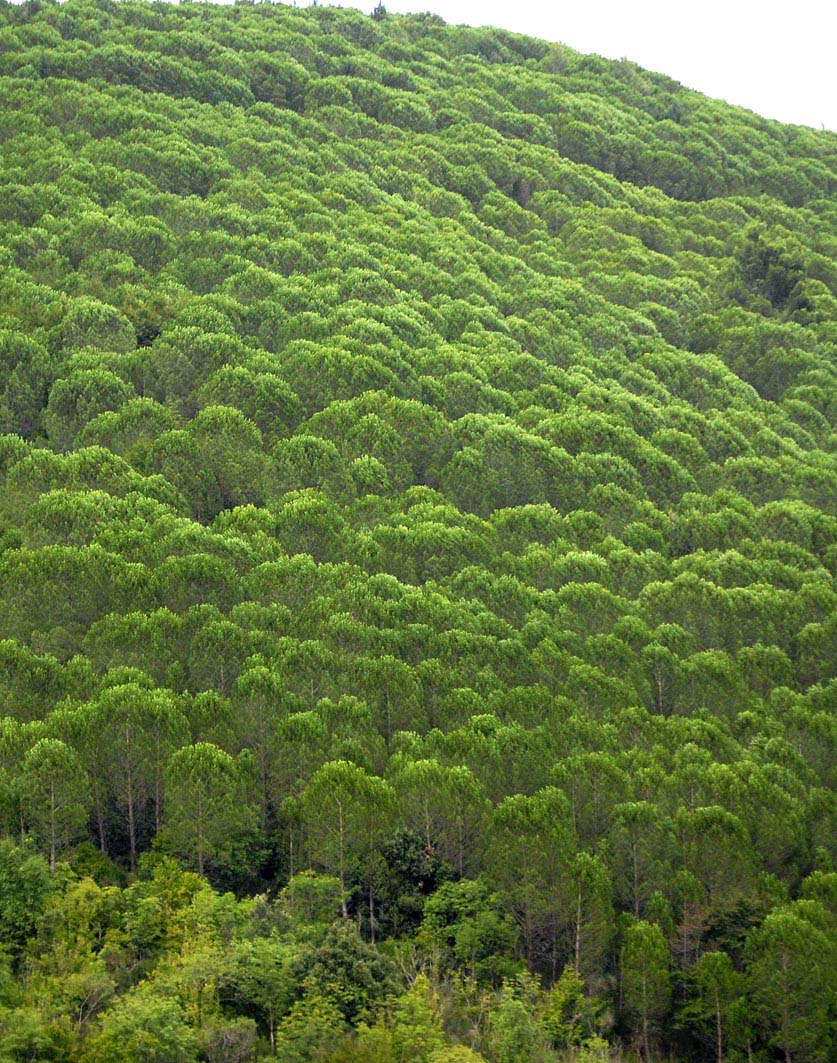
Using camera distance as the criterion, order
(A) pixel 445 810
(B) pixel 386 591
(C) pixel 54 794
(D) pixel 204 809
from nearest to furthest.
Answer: (C) pixel 54 794
(D) pixel 204 809
(A) pixel 445 810
(B) pixel 386 591

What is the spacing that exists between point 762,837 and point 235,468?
32666 mm

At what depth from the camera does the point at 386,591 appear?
198 feet

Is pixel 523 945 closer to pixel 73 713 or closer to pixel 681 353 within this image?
pixel 73 713

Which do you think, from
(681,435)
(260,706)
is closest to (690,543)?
(681,435)

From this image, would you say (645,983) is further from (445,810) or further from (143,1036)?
(143,1036)

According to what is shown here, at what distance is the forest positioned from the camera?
43.5 metres

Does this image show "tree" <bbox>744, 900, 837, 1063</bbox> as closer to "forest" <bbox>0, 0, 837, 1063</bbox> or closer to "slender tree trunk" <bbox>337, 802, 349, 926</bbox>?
"forest" <bbox>0, 0, 837, 1063</bbox>

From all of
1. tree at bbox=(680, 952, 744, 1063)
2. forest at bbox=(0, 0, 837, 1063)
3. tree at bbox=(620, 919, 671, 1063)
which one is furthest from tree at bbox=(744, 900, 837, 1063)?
tree at bbox=(620, 919, 671, 1063)

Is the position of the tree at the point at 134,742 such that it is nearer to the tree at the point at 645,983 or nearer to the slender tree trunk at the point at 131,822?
the slender tree trunk at the point at 131,822

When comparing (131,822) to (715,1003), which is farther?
(131,822)

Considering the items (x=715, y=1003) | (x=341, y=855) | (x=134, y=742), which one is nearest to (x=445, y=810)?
(x=341, y=855)

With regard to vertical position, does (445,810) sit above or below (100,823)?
above

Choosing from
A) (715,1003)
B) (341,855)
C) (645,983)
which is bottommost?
(341,855)

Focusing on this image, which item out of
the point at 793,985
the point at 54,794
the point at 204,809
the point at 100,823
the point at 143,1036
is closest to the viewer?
the point at 143,1036
